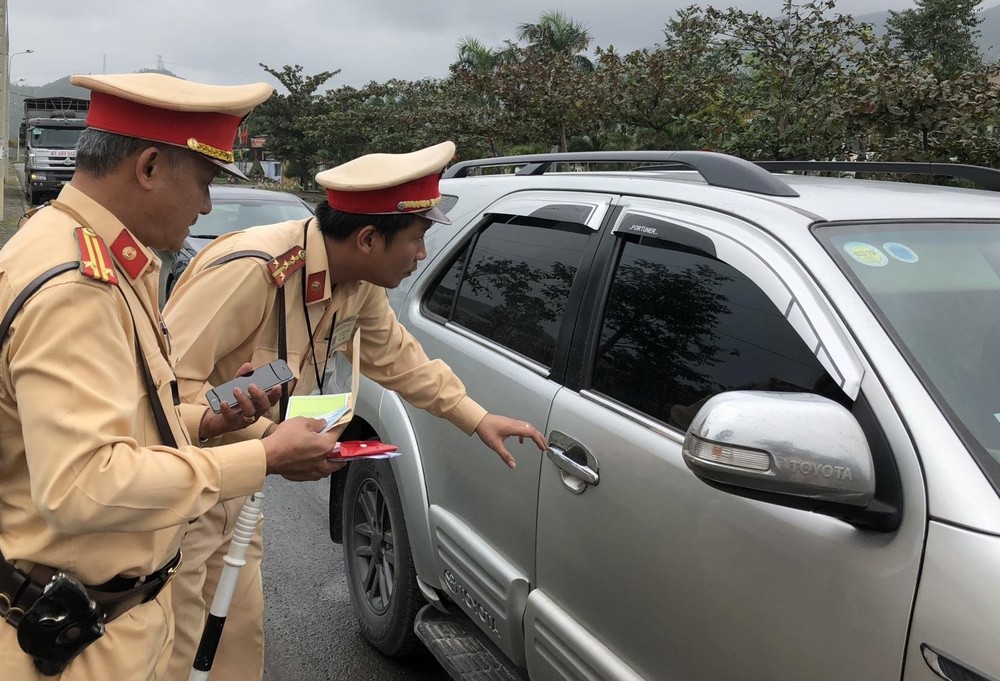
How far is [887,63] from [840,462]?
16.5 feet

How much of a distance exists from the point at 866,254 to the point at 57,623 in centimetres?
167

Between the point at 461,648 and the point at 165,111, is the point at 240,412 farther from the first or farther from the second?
the point at 461,648

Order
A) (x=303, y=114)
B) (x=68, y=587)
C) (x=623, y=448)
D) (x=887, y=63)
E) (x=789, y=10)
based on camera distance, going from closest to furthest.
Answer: (x=68, y=587) < (x=623, y=448) < (x=887, y=63) < (x=789, y=10) < (x=303, y=114)

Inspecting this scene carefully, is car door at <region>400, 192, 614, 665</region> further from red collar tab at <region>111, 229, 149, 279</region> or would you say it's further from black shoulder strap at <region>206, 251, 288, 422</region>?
red collar tab at <region>111, 229, 149, 279</region>

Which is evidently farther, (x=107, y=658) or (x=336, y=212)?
(x=336, y=212)

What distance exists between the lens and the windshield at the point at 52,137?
24.4 meters

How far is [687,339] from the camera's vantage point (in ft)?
6.35

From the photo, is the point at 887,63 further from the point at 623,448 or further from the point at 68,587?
the point at 68,587

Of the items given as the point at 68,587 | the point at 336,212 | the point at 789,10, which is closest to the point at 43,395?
the point at 68,587

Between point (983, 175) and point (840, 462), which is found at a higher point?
point (983, 175)

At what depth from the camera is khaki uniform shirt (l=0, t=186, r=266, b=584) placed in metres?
1.26

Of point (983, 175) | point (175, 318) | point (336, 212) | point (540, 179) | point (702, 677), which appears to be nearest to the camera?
point (702, 677)

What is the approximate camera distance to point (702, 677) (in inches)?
64.7

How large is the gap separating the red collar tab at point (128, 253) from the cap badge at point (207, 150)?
189 millimetres
